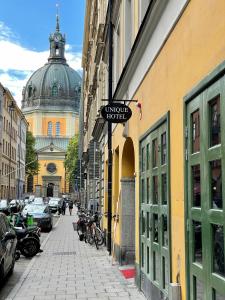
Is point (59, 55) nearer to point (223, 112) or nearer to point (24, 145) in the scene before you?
point (24, 145)

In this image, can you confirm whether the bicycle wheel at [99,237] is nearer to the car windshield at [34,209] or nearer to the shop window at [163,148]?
the shop window at [163,148]

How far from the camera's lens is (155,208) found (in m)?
7.68

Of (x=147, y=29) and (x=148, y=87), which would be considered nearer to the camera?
(x=147, y=29)

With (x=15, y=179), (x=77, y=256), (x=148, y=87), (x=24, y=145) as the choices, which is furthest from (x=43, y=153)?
(x=148, y=87)

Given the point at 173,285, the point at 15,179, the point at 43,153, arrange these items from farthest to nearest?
the point at 43,153, the point at 15,179, the point at 173,285

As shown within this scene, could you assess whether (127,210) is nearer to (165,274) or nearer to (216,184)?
(165,274)

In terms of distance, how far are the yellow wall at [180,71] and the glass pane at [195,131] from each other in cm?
33

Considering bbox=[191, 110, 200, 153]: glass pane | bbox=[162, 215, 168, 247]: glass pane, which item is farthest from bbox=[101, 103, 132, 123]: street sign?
bbox=[191, 110, 200, 153]: glass pane

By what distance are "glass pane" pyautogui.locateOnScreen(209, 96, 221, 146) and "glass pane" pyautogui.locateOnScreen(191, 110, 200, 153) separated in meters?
0.44

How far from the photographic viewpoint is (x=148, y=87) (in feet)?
27.8

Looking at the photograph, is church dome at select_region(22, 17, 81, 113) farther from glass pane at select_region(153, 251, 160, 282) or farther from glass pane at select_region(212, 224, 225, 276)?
glass pane at select_region(212, 224, 225, 276)

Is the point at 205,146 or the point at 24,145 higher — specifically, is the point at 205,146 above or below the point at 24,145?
below

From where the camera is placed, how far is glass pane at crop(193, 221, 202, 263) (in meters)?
5.11

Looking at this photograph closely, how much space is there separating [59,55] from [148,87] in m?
126
